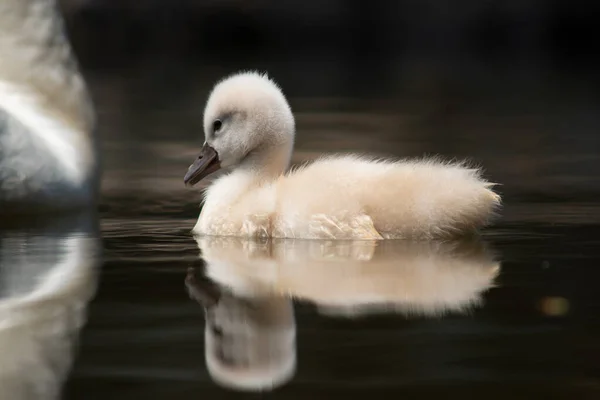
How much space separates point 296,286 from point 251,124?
1473mm

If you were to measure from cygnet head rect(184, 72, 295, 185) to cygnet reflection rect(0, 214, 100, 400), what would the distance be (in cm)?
64

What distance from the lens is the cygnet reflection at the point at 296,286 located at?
3.64 metres

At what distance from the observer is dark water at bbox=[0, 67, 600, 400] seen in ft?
11.1

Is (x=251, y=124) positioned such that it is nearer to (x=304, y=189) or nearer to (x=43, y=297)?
(x=304, y=189)

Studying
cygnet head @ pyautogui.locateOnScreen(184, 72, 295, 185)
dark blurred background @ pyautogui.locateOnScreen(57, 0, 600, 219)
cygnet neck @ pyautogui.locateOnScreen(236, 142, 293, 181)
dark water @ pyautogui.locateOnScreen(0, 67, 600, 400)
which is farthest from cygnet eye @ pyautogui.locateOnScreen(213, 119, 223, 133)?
dark blurred background @ pyautogui.locateOnScreen(57, 0, 600, 219)

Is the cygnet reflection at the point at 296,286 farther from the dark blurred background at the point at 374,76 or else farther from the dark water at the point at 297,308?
the dark blurred background at the point at 374,76

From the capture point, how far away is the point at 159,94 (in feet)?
51.1

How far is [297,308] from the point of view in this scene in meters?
4.25

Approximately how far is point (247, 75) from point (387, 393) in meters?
2.96

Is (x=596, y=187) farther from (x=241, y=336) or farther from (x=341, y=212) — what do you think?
(x=241, y=336)

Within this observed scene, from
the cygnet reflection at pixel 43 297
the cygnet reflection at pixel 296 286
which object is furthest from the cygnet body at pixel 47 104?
the cygnet reflection at pixel 296 286

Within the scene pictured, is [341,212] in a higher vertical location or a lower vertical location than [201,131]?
lower

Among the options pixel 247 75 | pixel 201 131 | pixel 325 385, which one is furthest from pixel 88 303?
pixel 201 131

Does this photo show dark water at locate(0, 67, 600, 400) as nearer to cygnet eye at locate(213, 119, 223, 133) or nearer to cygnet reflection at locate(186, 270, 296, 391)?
cygnet reflection at locate(186, 270, 296, 391)
